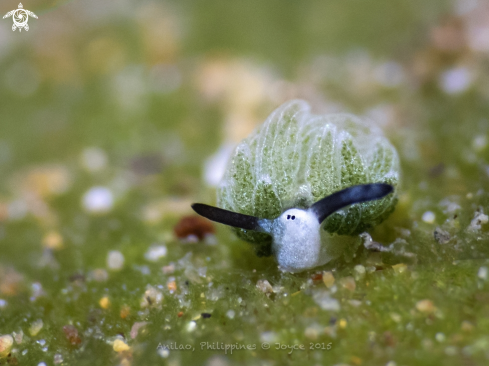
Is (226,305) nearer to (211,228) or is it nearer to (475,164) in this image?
(211,228)

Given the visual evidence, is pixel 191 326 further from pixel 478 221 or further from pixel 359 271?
pixel 478 221

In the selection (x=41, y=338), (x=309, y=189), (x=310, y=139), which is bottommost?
(x=41, y=338)

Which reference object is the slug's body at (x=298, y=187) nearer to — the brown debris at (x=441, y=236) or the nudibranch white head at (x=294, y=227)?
the nudibranch white head at (x=294, y=227)

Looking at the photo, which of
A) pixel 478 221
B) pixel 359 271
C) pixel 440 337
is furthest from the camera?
pixel 478 221

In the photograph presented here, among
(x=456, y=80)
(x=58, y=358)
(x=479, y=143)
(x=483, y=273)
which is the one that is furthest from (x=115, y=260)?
(x=456, y=80)

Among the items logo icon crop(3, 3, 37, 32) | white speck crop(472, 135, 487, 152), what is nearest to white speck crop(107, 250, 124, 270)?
white speck crop(472, 135, 487, 152)

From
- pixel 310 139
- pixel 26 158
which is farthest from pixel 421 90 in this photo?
pixel 26 158
